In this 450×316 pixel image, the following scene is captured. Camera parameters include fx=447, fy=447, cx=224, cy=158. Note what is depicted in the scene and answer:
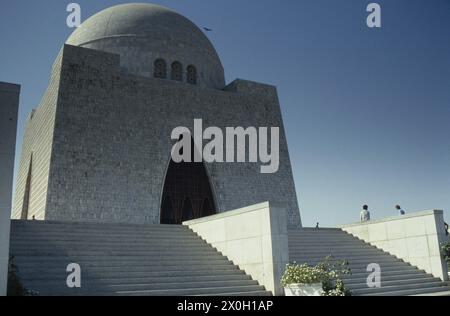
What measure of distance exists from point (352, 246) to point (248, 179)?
7.33m

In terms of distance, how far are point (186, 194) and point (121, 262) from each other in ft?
32.7

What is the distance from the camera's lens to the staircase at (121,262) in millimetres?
8913

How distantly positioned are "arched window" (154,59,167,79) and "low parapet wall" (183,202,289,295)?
38.4 feet

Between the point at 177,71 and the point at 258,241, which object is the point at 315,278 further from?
the point at 177,71

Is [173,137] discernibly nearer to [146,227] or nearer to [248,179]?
[248,179]

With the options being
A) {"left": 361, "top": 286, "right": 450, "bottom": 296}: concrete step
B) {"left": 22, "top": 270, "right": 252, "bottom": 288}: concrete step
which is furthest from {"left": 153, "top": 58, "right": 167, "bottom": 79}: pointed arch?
{"left": 361, "top": 286, "right": 450, "bottom": 296}: concrete step

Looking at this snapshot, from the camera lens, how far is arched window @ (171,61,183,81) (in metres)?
22.4

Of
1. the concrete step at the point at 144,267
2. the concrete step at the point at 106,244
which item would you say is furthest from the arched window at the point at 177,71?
the concrete step at the point at 144,267

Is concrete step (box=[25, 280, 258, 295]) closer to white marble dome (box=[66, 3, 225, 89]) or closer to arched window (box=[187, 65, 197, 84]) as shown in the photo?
white marble dome (box=[66, 3, 225, 89])

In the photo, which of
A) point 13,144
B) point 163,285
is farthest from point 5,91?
point 163,285

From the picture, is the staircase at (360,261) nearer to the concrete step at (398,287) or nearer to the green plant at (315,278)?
the concrete step at (398,287)

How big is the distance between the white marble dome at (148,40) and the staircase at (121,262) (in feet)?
37.8

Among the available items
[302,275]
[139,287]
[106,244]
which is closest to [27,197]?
[106,244]
